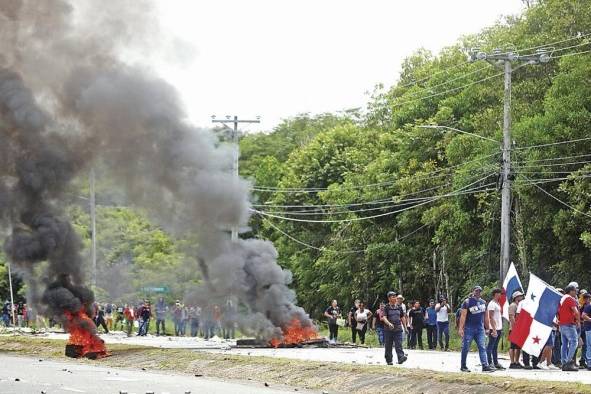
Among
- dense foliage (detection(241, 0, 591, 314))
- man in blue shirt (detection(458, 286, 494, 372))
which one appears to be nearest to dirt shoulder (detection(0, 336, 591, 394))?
man in blue shirt (detection(458, 286, 494, 372))

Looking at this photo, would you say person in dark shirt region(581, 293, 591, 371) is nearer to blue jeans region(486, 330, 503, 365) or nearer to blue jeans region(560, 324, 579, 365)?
blue jeans region(560, 324, 579, 365)

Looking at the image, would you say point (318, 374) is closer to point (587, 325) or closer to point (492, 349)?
point (492, 349)

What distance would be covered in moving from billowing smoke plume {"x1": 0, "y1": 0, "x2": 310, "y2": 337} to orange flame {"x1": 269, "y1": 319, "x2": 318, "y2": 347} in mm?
501

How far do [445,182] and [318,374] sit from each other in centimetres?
3402

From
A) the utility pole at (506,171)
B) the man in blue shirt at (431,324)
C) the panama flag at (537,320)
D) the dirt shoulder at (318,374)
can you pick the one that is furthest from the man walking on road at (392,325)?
the utility pole at (506,171)

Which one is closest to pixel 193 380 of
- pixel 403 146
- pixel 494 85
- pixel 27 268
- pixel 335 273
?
pixel 27 268

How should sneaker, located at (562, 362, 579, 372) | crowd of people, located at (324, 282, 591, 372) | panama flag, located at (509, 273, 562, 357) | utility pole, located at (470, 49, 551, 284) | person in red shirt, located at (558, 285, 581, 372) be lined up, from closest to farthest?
crowd of people, located at (324, 282, 591, 372), person in red shirt, located at (558, 285, 581, 372), sneaker, located at (562, 362, 579, 372), panama flag, located at (509, 273, 562, 357), utility pole, located at (470, 49, 551, 284)

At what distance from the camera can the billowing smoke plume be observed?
35.4 meters

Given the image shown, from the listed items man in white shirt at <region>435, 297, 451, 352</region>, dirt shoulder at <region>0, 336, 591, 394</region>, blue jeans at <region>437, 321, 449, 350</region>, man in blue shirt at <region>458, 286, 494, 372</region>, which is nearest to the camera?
dirt shoulder at <region>0, 336, 591, 394</region>

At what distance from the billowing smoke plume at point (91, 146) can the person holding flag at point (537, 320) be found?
42.4ft

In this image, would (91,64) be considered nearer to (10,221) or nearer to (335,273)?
(10,221)

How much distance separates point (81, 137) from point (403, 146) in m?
29.7

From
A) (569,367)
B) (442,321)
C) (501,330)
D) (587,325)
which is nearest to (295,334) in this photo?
(442,321)

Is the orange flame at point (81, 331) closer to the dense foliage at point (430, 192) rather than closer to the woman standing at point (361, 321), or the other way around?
the dense foliage at point (430, 192)
